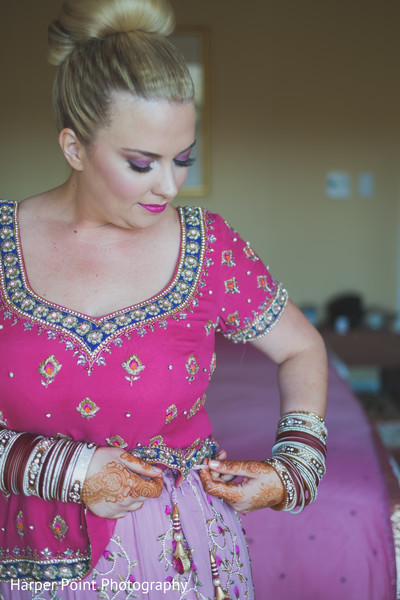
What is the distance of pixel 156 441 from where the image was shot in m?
1.05

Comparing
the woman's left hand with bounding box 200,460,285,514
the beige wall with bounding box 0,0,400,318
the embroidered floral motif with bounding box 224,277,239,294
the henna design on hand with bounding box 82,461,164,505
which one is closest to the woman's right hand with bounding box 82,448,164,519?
the henna design on hand with bounding box 82,461,164,505

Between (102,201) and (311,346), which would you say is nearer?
(102,201)

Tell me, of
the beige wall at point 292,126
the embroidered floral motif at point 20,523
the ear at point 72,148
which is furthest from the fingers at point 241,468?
the beige wall at point 292,126

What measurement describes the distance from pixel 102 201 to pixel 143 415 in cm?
35

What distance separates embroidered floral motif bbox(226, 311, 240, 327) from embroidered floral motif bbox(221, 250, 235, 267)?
86 mm

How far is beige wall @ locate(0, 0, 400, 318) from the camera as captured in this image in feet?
13.2

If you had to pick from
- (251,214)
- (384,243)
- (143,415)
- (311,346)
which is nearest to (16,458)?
(143,415)

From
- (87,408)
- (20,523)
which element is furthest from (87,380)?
(20,523)

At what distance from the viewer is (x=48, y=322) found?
100 centimetres

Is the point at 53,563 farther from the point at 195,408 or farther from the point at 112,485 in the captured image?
the point at 195,408

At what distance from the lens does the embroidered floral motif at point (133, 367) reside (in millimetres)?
987

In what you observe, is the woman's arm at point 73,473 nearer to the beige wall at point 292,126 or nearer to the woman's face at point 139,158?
the woman's face at point 139,158

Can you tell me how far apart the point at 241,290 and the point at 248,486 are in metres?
0.33

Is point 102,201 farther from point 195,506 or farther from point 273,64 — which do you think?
point 273,64
